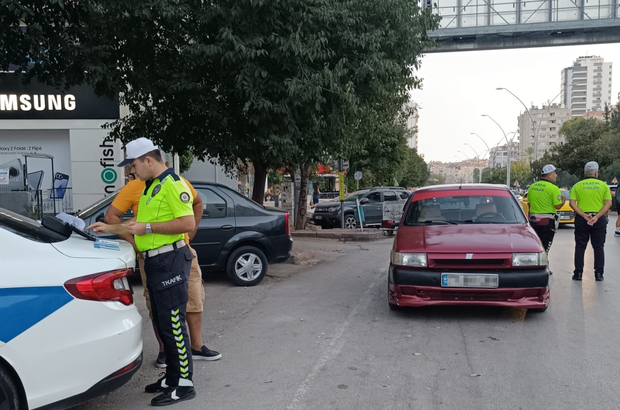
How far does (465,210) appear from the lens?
7.04m

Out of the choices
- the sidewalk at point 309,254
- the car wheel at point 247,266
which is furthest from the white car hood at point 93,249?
the sidewalk at point 309,254

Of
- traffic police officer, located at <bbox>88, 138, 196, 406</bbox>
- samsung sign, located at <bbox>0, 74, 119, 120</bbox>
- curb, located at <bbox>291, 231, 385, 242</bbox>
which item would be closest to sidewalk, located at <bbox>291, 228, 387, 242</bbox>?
curb, located at <bbox>291, 231, 385, 242</bbox>

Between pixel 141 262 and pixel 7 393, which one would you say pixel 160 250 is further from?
pixel 7 393

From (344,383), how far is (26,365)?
233cm

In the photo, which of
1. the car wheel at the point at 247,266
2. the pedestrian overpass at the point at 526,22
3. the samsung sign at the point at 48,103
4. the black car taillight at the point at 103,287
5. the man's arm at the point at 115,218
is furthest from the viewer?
the pedestrian overpass at the point at 526,22

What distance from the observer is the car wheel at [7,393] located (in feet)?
9.84

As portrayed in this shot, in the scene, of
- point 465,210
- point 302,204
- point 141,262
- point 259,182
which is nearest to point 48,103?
point 259,182

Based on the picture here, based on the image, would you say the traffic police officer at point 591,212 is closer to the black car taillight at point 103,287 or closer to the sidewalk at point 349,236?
the black car taillight at point 103,287

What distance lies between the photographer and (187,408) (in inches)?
154

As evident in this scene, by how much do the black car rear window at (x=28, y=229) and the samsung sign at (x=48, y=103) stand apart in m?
13.7

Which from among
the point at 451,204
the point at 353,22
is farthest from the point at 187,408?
the point at 353,22

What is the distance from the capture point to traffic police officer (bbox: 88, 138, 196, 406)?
380cm

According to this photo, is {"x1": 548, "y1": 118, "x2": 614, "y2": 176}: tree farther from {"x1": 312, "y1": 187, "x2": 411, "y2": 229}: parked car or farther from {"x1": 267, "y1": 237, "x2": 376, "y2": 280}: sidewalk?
{"x1": 267, "y1": 237, "x2": 376, "y2": 280}: sidewalk

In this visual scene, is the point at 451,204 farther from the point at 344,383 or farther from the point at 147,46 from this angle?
the point at 147,46
